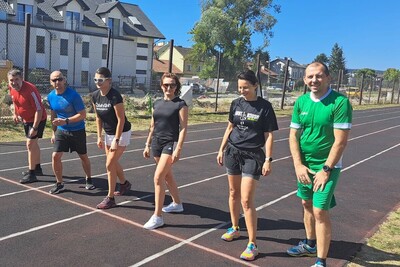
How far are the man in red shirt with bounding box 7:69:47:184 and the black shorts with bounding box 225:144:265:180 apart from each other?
139 inches

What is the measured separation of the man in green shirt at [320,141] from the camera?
352cm

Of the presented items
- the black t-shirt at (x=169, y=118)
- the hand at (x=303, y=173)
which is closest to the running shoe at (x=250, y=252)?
the hand at (x=303, y=173)

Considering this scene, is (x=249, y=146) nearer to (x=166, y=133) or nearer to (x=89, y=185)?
(x=166, y=133)

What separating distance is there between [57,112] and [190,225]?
2.58m

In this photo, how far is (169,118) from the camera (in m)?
4.76

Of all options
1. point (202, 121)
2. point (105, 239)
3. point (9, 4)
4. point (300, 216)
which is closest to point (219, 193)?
point (300, 216)

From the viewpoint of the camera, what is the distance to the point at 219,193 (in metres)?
6.43

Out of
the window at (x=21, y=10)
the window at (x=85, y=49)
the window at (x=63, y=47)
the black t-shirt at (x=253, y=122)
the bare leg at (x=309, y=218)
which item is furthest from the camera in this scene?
the window at (x=85, y=49)

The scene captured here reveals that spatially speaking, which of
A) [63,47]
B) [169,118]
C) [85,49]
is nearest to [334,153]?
[169,118]

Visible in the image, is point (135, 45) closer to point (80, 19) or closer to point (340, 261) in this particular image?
point (80, 19)

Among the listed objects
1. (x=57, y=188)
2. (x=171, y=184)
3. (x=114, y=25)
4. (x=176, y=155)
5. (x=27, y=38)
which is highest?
(x=114, y=25)

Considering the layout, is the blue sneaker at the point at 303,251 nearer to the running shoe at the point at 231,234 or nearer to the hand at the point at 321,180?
the running shoe at the point at 231,234

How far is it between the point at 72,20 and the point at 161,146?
39.2m

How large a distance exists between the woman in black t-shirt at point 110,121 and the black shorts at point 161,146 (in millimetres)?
608
